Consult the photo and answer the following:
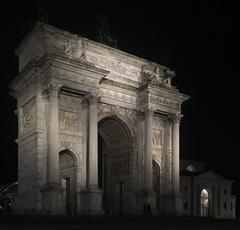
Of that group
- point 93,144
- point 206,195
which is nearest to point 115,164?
point 93,144

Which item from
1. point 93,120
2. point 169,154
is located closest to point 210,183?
point 169,154

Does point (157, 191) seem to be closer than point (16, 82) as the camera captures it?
No

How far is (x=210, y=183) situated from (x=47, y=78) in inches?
1788

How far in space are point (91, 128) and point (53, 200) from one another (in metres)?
7.03

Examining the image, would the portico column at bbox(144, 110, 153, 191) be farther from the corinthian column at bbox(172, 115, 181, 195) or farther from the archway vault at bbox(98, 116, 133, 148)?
the corinthian column at bbox(172, 115, 181, 195)

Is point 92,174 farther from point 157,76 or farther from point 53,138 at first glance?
point 157,76

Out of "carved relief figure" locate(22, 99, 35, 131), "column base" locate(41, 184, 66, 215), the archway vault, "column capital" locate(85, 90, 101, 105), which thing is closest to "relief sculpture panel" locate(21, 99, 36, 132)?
"carved relief figure" locate(22, 99, 35, 131)

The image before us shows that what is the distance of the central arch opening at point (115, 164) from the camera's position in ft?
135

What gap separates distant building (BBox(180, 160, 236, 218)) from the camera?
68.8m

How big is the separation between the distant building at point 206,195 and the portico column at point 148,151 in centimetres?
2873

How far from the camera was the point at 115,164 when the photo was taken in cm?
4316

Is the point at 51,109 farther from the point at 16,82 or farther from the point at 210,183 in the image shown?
the point at 210,183

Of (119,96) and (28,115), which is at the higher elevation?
(119,96)

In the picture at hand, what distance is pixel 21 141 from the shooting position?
1478 inches
